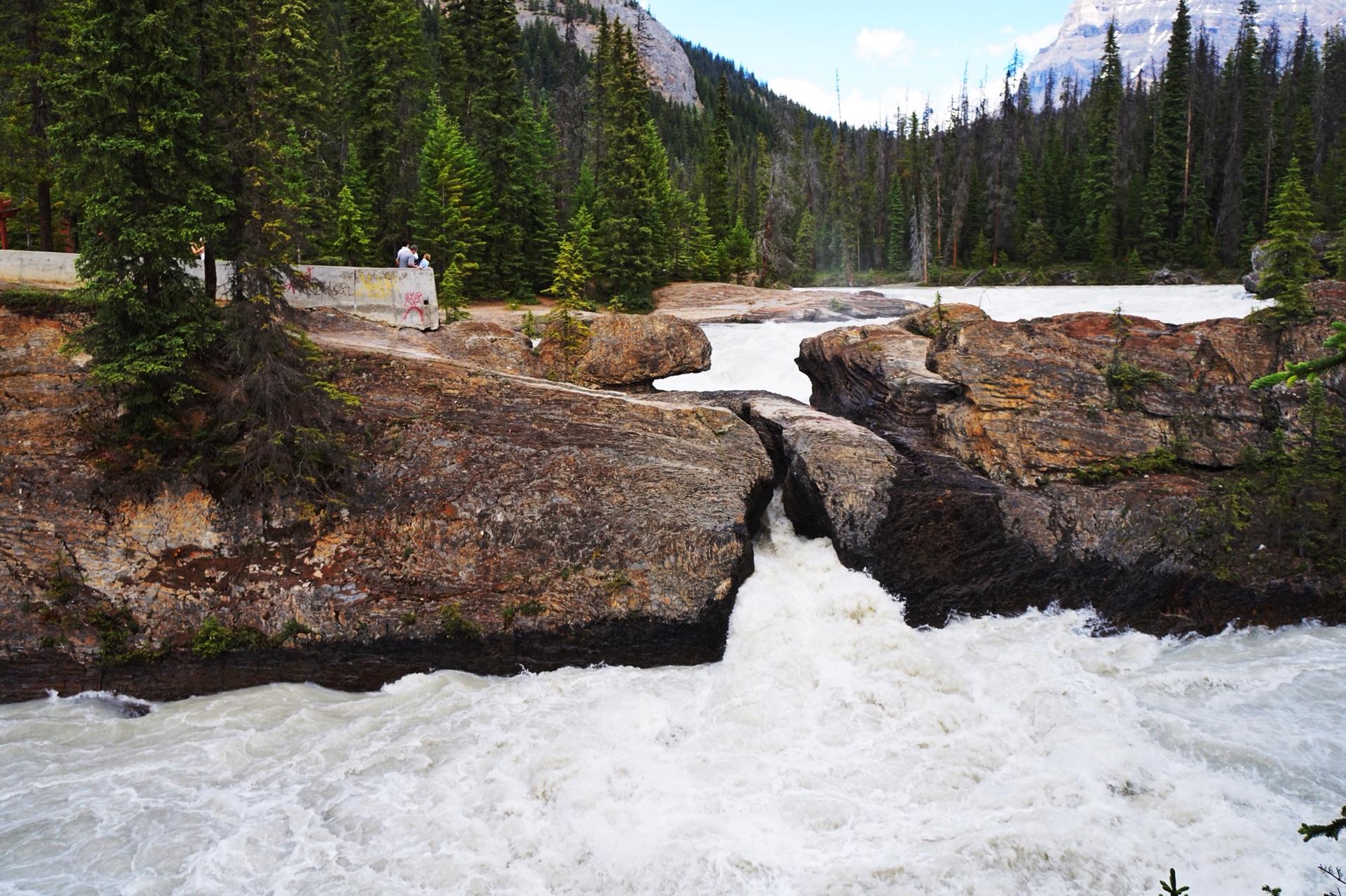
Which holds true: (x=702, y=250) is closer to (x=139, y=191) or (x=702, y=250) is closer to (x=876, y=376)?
(x=876, y=376)

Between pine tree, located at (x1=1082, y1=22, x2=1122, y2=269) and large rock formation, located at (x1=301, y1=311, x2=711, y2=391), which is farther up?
pine tree, located at (x1=1082, y1=22, x2=1122, y2=269)

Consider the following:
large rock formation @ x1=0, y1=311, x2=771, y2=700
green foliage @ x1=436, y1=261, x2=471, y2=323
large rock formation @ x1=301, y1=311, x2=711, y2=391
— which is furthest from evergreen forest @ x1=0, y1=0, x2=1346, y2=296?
large rock formation @ x1=0, y1=311, x2=771, y2=700

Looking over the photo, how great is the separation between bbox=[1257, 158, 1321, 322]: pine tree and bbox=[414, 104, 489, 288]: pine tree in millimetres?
23585

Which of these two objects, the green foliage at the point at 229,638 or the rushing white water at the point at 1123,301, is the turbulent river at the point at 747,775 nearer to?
the green foliage at the point at 229,638

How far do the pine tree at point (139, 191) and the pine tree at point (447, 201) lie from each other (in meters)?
14.7

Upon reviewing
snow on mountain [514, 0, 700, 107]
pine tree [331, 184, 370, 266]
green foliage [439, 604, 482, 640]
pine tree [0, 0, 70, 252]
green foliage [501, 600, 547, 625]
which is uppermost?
snow on mountain [514, 0, 700, 107]

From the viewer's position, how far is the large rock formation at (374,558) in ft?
39.7

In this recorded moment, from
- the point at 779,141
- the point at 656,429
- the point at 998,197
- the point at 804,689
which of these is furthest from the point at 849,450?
the point at 998,197

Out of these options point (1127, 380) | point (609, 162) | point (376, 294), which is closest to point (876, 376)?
point (1127, 380)

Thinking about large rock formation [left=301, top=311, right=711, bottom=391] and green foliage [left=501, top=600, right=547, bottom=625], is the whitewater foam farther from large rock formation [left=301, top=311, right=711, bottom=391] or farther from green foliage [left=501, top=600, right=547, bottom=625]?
large rock formation [left=301, top=311, right=711, bottom=391]

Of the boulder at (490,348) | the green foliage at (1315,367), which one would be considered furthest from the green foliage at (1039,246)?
the green foliage at (1315,367)

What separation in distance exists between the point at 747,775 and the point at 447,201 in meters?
25.6

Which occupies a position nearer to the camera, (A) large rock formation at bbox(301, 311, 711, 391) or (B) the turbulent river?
(B) the turbulent river

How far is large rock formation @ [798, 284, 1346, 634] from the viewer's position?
1369 centimetres
